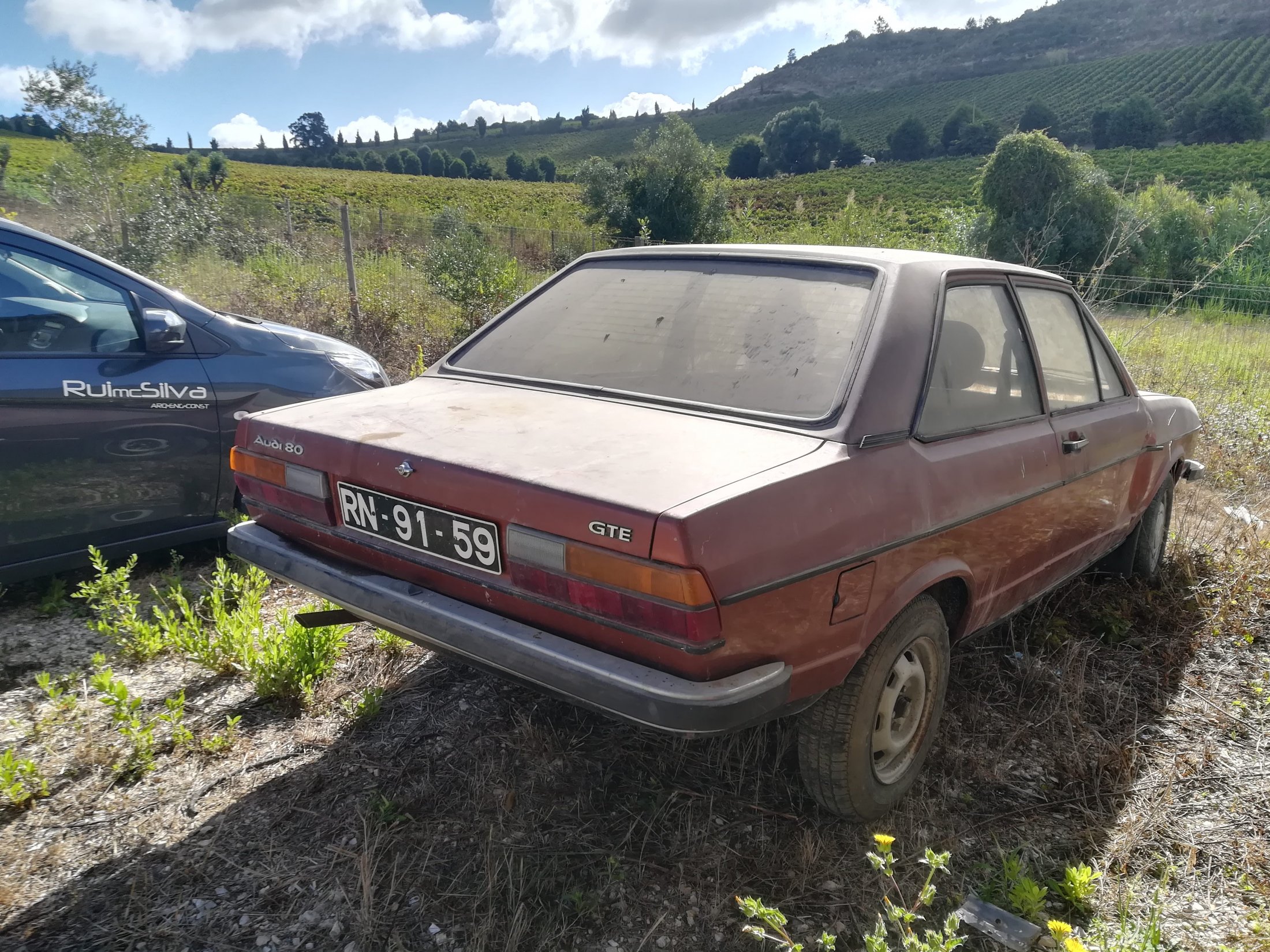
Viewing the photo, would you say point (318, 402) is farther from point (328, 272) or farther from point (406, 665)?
point (328, 272)

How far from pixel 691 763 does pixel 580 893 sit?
2.12 ft

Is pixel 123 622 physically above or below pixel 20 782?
above

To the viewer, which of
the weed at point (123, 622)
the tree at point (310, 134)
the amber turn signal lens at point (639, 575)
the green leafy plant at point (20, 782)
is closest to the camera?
the amber turn signal lens at point (639, 575)

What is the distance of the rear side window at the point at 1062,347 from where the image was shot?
115 inches

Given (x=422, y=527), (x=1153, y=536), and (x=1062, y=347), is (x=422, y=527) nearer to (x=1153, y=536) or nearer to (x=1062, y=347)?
(x=1062, y=347)

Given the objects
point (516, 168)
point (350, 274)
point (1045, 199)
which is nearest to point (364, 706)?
point (350, 274)

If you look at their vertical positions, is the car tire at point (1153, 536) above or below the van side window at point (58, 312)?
below

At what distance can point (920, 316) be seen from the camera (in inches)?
89.9

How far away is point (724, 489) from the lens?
168 cm

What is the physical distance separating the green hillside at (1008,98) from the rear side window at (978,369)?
69.9 m

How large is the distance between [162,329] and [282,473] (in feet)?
5.07

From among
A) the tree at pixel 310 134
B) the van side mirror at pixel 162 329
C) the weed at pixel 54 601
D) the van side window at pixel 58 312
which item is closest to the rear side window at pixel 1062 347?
the van side mirror at pixel 162 329

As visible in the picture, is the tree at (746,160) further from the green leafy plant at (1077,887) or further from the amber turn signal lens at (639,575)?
the amber turn signal lens at (639,575)

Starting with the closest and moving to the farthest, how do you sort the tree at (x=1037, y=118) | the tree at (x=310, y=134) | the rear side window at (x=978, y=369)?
the rear side window at (x=978, y=369) < the tree at (x=1037, y=118) < the tree at (x=310, y=134)
